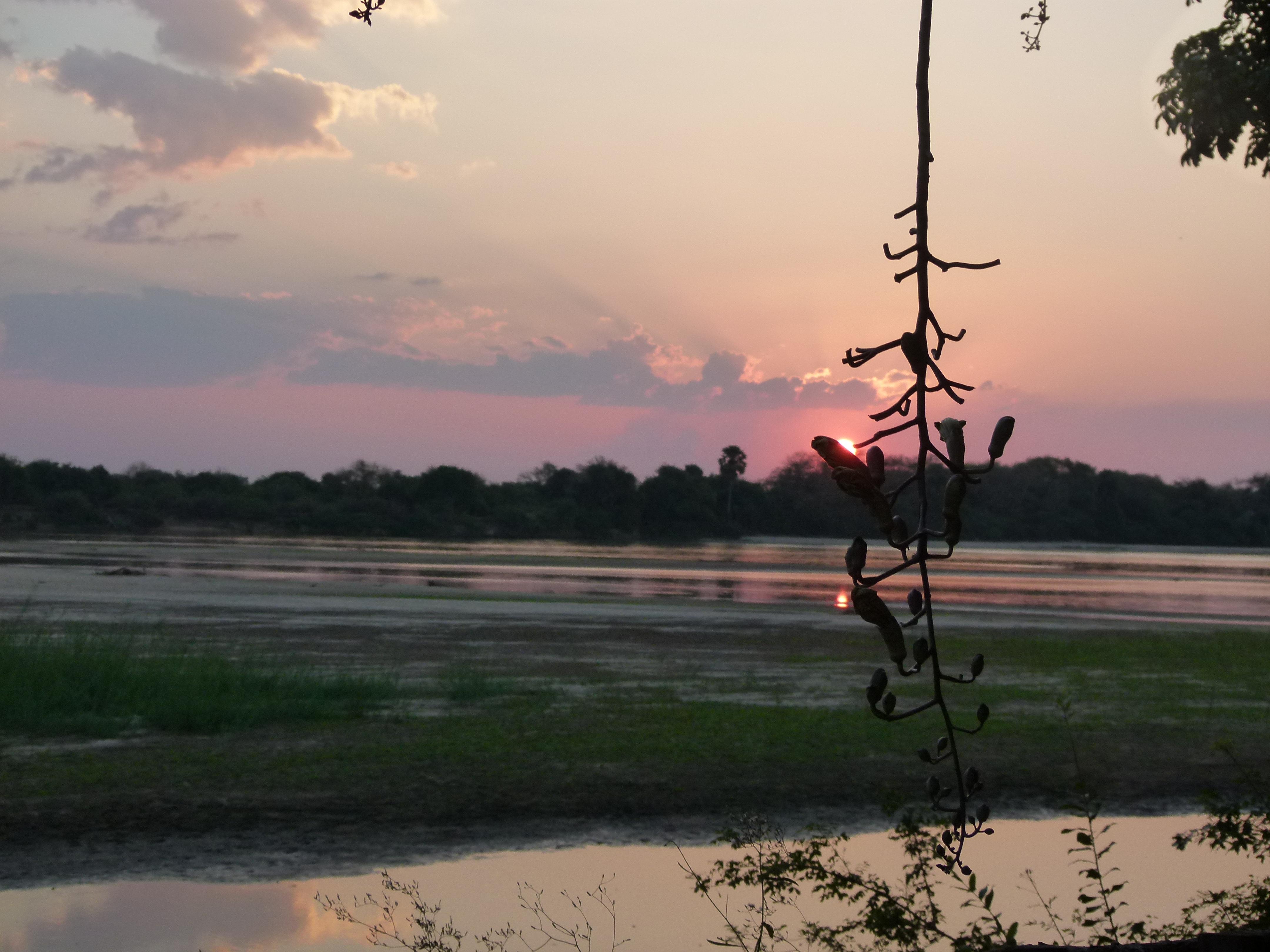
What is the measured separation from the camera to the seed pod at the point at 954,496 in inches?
39.4

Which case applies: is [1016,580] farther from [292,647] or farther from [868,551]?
[868,551]

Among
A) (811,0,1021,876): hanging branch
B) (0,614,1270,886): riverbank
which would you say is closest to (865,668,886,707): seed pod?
(811,0,1021,876): hanging branch

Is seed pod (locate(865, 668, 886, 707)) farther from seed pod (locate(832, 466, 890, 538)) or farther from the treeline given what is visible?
the treeline

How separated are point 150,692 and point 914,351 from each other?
49.3 ft

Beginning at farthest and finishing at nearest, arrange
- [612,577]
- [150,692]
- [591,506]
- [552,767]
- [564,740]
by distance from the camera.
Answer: [591,506], [612,577], [150,692], [564,740], [552,767]

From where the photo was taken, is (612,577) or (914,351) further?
(612,577)

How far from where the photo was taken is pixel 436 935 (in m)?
7.37

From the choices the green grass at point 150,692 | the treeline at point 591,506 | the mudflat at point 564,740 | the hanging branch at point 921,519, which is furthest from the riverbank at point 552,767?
the treeline at point 591,506

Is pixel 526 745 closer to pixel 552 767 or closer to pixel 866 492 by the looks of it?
pixel 552 767

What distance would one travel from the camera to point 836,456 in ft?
3.24

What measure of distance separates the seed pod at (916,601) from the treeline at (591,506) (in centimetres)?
10874

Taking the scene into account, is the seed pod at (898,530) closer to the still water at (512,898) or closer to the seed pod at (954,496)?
the seed pod at (954,496)

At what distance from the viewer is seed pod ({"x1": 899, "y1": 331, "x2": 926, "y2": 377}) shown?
112 cm

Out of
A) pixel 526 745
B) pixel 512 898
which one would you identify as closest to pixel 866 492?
pixel 512 898
